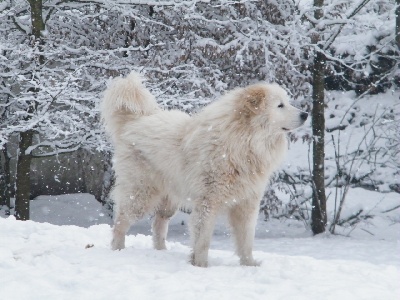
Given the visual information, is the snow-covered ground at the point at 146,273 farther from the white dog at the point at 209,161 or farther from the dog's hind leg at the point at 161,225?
the white dog at the point at 209,161

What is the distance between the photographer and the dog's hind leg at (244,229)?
5.37 meters

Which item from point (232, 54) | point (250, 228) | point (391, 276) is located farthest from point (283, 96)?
point (232, 54)

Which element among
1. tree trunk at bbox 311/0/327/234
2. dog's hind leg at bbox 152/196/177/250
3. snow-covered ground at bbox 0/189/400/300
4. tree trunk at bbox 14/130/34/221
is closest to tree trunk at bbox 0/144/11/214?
tree trunk at bbox 14/130/34/221

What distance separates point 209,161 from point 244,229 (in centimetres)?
75

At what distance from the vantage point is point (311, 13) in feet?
35.7

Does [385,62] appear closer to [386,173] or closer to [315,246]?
[386,173]

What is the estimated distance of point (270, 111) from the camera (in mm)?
5312

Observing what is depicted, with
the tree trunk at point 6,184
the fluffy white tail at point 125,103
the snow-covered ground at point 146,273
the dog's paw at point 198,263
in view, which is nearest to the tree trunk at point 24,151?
the tree trunk at point 6,184

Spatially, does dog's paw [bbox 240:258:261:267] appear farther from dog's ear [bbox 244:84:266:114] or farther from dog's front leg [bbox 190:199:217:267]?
dog's ear [bbox 244:84:266:114]

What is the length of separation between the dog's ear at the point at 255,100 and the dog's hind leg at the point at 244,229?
2.91ft

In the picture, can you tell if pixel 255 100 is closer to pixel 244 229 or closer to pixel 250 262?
pixel 244 229

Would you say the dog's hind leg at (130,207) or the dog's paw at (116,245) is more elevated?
the dog's hind leg at (130,207)

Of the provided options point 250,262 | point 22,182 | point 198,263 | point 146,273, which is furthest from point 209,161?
point 22,182

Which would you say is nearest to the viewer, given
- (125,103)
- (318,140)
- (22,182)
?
(125,103)
